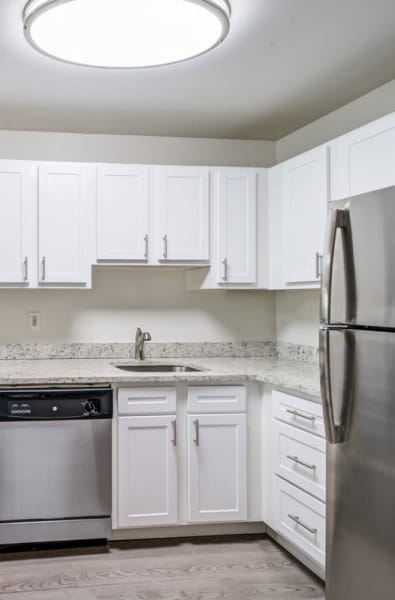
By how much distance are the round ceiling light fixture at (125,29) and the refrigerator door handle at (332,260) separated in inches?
35.1

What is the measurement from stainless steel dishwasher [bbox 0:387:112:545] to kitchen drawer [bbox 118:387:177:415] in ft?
0.26

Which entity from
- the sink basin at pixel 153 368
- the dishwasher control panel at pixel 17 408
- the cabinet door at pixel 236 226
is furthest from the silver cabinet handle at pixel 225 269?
the dishwasher control panel at pixel 17 408

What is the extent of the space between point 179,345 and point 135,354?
32 centimetres

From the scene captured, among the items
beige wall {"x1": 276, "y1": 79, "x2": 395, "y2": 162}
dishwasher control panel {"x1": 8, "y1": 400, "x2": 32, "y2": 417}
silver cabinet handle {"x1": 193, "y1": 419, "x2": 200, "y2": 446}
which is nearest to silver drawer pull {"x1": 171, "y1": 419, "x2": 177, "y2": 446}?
silver cabinet handle {"x1": 193, "y1": 419, "x2": 200, "y2": 446}

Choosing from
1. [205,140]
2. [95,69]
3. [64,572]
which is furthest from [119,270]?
[64,572]

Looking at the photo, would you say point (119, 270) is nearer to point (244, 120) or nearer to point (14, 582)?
point (244, 120)

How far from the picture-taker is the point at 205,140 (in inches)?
170

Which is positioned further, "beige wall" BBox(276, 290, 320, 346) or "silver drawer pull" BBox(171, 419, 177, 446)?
"beige wall" BBox(276, 290, 320, 346)

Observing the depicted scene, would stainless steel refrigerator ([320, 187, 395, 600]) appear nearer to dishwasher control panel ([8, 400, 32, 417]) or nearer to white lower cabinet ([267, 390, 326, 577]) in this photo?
white lower cabinet ([267, 390, 326, 577])

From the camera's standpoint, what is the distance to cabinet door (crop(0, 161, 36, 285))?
3.70m

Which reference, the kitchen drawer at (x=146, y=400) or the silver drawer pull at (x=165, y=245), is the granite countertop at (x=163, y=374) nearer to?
the kitchen drawer at (x=146, y=400)

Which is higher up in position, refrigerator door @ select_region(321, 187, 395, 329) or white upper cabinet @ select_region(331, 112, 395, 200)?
white upper cabinet @ select_region(331, 112, 395, 200)

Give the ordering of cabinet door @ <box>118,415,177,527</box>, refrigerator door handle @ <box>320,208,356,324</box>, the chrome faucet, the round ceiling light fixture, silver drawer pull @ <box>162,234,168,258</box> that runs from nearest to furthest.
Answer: refrigerator door handle @ <box>320,208,356,324</box> → the round ceiling light fixture → cabinet door @ <box>118,415,177,527</box> → silver drawer pull @ <box>162,234,168,258</box> → the chrome faucet

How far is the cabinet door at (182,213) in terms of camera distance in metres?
3.83
